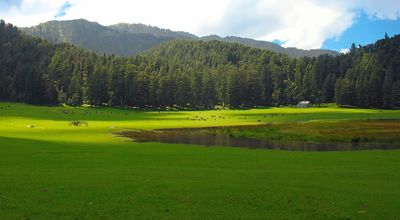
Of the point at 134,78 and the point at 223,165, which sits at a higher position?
the point at 134,78

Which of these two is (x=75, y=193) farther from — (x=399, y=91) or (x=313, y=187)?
(x=399, y=91)

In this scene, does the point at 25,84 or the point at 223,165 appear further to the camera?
the point at 25,84

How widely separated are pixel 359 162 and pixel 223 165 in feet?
34.9

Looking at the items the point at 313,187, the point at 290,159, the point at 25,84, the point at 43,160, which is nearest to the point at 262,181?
the point at 313,187

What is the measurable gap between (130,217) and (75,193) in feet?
15.4

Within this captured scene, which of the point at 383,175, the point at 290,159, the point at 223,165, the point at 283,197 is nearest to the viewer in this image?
the point at 283,197

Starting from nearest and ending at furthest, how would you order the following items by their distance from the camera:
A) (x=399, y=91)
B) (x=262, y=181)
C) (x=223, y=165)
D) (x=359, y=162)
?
1. (x=262, y=181)
2. (x=223, y=165)
3. (x=359, y=162)
4. (x=399, y=91)

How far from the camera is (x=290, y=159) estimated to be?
3456cm

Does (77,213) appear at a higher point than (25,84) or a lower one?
lower

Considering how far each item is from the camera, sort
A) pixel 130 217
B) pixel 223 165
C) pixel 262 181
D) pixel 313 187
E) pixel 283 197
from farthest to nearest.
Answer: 1. pixel 223 165
2. pixel 262 181
3. pixel 313 187
4. pixel 283 197
5. pixel 130 217

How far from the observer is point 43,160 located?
30406mm

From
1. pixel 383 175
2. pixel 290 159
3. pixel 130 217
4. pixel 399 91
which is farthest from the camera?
pixel 399 91

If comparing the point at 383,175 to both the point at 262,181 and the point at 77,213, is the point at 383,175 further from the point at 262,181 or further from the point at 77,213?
the point at 77,213

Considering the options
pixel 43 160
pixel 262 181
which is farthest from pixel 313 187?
pixel 43 160
